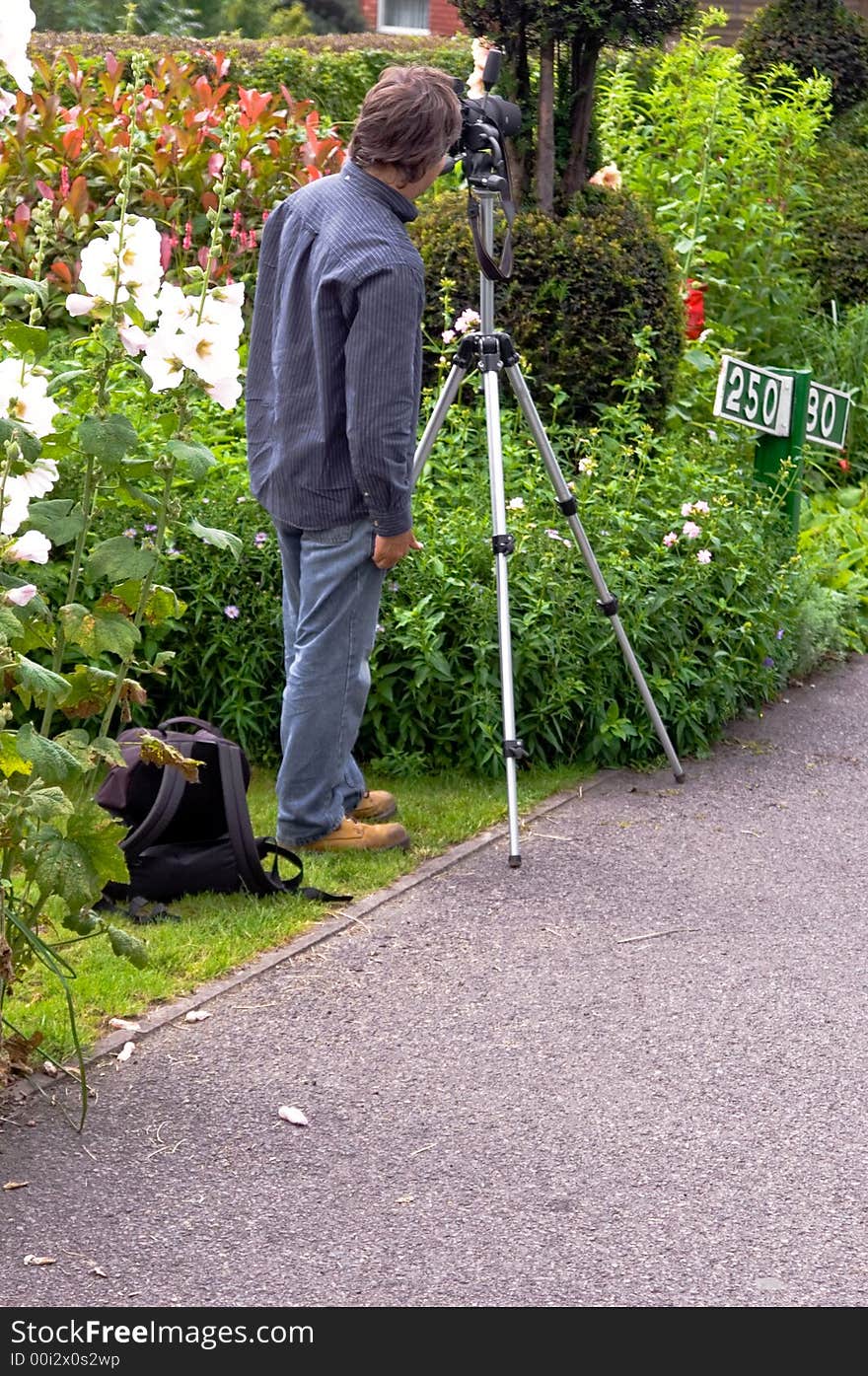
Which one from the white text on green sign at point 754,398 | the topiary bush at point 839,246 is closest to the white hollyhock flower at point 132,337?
the white text on green sign at point 754,398

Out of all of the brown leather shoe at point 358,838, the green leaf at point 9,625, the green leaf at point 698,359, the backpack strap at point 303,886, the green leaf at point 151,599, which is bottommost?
the brown leather shoe at point 358,838

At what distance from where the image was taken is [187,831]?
450 centimetres

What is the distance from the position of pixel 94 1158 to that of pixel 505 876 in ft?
5.90

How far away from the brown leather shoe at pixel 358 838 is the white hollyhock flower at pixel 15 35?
241 cm

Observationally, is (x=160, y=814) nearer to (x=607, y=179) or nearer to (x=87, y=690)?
(x=87, y=690)

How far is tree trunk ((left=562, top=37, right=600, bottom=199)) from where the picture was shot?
281 inches

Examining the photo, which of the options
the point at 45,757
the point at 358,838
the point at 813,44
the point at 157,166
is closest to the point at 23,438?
the point at 45,757

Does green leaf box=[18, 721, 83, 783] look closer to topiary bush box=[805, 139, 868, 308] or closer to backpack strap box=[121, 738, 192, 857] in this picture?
backpack strap box=[121, 738, 192, 857]

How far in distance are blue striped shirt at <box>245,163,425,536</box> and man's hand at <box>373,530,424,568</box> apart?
0.03 m

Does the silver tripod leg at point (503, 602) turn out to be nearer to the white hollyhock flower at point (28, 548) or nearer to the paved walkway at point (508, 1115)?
the paved walkway at point (508, 1115)

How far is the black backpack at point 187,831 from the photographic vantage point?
14.3ft

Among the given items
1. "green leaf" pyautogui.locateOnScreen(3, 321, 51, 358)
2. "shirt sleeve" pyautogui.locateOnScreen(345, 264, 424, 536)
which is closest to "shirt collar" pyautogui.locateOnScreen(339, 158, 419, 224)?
"shirt sleeve" pyautogui.locateOnScreen(345, 264, 424, 536)

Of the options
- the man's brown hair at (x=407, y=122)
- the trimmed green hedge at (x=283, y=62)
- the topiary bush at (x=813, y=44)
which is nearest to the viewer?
the man's brown hair at (x=407, y=122)

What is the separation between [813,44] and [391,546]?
8.66m
